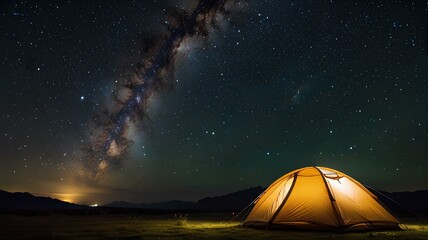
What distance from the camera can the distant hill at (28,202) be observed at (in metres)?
178

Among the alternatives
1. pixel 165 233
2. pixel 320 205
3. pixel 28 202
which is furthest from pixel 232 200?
pixel 165 233

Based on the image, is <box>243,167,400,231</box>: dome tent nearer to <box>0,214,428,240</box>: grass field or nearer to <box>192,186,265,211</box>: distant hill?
<box>0,214,428,240</box>: grass field

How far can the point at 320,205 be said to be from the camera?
12.3m

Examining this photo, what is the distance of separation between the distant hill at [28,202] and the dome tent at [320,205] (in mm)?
181521

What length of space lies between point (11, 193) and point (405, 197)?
183 metres

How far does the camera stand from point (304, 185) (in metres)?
13.0

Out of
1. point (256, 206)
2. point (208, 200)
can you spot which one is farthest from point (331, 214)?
point (208, 200)

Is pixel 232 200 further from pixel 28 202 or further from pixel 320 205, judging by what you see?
pixel 320 205

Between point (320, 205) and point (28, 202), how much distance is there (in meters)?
202

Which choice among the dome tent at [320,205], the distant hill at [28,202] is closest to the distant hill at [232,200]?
the distant hill at [28,202]

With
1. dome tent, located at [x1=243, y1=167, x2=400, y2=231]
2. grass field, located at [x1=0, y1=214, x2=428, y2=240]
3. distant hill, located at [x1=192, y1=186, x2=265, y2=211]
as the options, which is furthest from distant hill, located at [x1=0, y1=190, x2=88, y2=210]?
dome tent, located at [x1=243, y1=167, x2=400, y2=231]

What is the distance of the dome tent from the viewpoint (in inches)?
473

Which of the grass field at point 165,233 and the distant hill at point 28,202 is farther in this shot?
the distant hill at point 28,202

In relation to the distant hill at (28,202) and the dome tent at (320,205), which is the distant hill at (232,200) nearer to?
the distant hill at (28,202)
